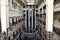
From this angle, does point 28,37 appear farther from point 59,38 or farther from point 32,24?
point 59,38

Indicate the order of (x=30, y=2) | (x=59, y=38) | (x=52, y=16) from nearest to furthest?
(x=59, y=38)
(x=52, y=16)
(x=30, y=2)

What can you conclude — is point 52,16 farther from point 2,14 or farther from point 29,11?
point 29,11

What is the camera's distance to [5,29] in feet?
5.75

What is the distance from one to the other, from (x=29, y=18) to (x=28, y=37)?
1.66 metres

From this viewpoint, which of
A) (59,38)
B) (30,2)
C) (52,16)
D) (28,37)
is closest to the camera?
(59,38)

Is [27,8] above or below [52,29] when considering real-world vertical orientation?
above

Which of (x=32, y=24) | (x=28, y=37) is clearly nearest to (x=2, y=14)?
(x=28, y=37)

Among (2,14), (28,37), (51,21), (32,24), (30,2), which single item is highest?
(30,2)

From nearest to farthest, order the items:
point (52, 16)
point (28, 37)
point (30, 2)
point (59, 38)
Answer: point (59, 38), point (52, 16), point (28, 37), point (30, 2)

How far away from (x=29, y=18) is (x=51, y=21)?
15.5 ft

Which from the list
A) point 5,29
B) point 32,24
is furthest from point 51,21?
point 32,24

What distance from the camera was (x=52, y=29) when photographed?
1.76 metres

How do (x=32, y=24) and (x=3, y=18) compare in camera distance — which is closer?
(x=3, y=18)

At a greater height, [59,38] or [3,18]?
[3,18]
